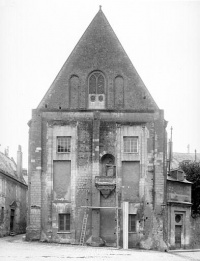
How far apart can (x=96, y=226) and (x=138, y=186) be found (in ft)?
14.4

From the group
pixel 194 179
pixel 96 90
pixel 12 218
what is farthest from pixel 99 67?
pixel 12 218

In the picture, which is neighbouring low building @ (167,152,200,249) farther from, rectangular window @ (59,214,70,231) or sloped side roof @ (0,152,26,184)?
sloped side roof @ (0,152,26,184)

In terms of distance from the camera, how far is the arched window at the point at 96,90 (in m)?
36.5

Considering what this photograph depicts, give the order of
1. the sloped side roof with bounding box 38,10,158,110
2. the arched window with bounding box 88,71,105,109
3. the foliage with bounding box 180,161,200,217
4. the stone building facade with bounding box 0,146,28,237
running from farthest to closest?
the foliage with bounding box 180,161,200,217, the stone building facade with bounding box 0,146,28,237, the arched window with bounding box 88,71,105,109, the sloped side roof with bounding box 38,10,158,110

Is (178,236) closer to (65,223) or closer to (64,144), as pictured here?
(65,223)

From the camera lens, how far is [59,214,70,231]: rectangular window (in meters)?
34.6

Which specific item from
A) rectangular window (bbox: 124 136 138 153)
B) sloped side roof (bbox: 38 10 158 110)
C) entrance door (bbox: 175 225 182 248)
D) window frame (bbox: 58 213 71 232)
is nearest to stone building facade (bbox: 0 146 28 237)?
window frame (bbox: 58 213 71 232)

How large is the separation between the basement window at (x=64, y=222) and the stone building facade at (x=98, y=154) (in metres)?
0.07

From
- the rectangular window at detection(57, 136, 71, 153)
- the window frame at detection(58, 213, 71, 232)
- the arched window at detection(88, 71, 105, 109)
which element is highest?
the arched window at detection(88, 71, 105, 109)

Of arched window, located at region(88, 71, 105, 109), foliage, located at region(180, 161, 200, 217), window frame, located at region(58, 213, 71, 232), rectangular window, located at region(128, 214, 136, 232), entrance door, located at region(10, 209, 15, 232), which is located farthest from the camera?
foliage, located at region(180, 161, 200, 217)

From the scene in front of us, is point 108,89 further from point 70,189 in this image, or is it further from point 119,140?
point 70,189

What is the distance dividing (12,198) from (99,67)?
57.5ft

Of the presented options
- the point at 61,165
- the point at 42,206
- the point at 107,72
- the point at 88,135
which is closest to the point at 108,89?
the point at 107,72

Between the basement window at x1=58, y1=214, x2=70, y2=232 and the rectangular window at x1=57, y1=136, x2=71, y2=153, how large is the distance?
4.86 meters
